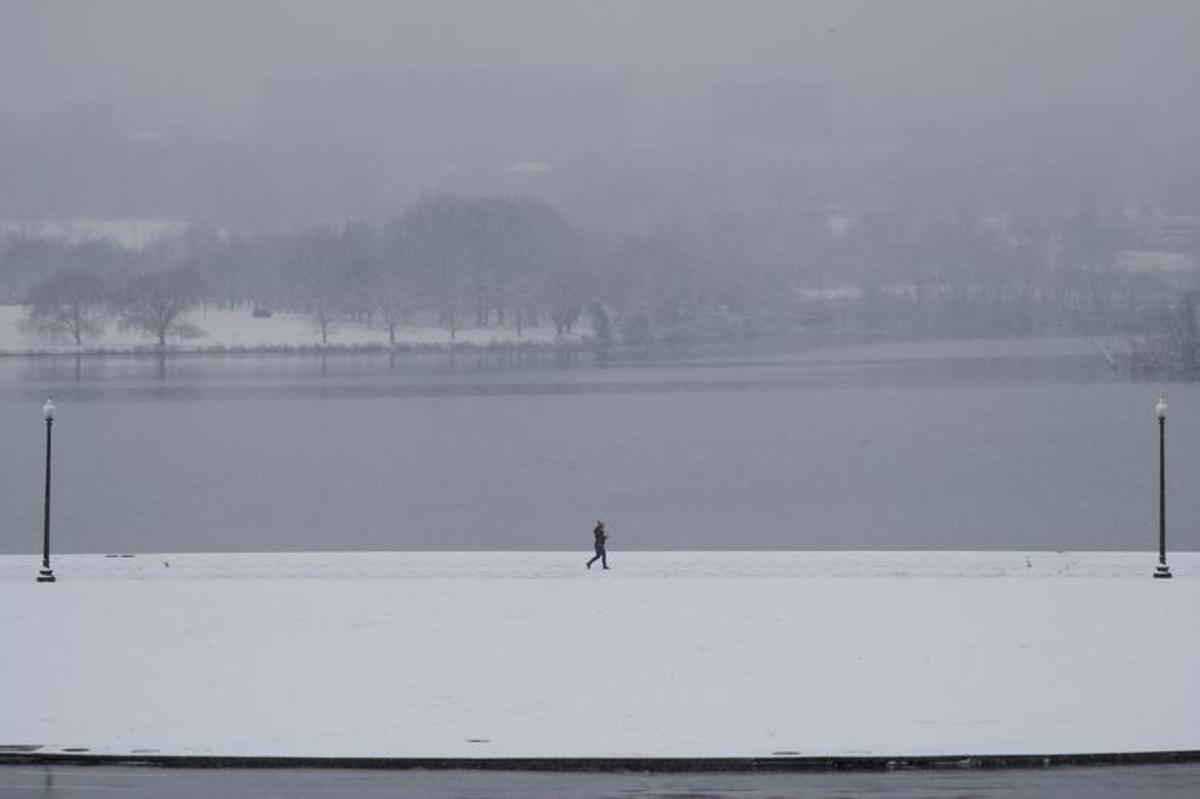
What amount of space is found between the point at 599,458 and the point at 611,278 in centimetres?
5985

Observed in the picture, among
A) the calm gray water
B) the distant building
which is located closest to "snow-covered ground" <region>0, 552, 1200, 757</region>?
the calm gray water

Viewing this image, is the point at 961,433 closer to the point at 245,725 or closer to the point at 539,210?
the point at 245,725

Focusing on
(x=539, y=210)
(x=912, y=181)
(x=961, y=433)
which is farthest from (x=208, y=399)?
(x=912, y=181)

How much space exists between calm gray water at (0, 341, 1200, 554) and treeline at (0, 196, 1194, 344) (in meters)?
20.5

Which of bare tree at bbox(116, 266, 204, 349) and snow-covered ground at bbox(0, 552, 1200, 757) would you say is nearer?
snow-covered ground at bbox(0, 552, 1200, 757)

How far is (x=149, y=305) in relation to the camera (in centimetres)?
9488

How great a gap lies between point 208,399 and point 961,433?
26802 mm

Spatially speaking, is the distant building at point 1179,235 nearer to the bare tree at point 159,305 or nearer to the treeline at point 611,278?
the treeline at point 611,278

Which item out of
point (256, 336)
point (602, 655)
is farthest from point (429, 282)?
point (602, 655)

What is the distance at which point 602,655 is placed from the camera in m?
16.4

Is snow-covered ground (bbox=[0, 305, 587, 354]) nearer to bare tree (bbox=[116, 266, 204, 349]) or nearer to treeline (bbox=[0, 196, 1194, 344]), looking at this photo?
bare tree (bbox=[116, 266, 204, 349])

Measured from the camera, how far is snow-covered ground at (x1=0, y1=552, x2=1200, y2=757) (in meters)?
13.4

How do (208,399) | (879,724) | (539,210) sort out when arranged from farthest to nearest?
(539,210) → (208,399) → (879,724)

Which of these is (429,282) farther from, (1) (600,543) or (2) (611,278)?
(1) (600,543)
